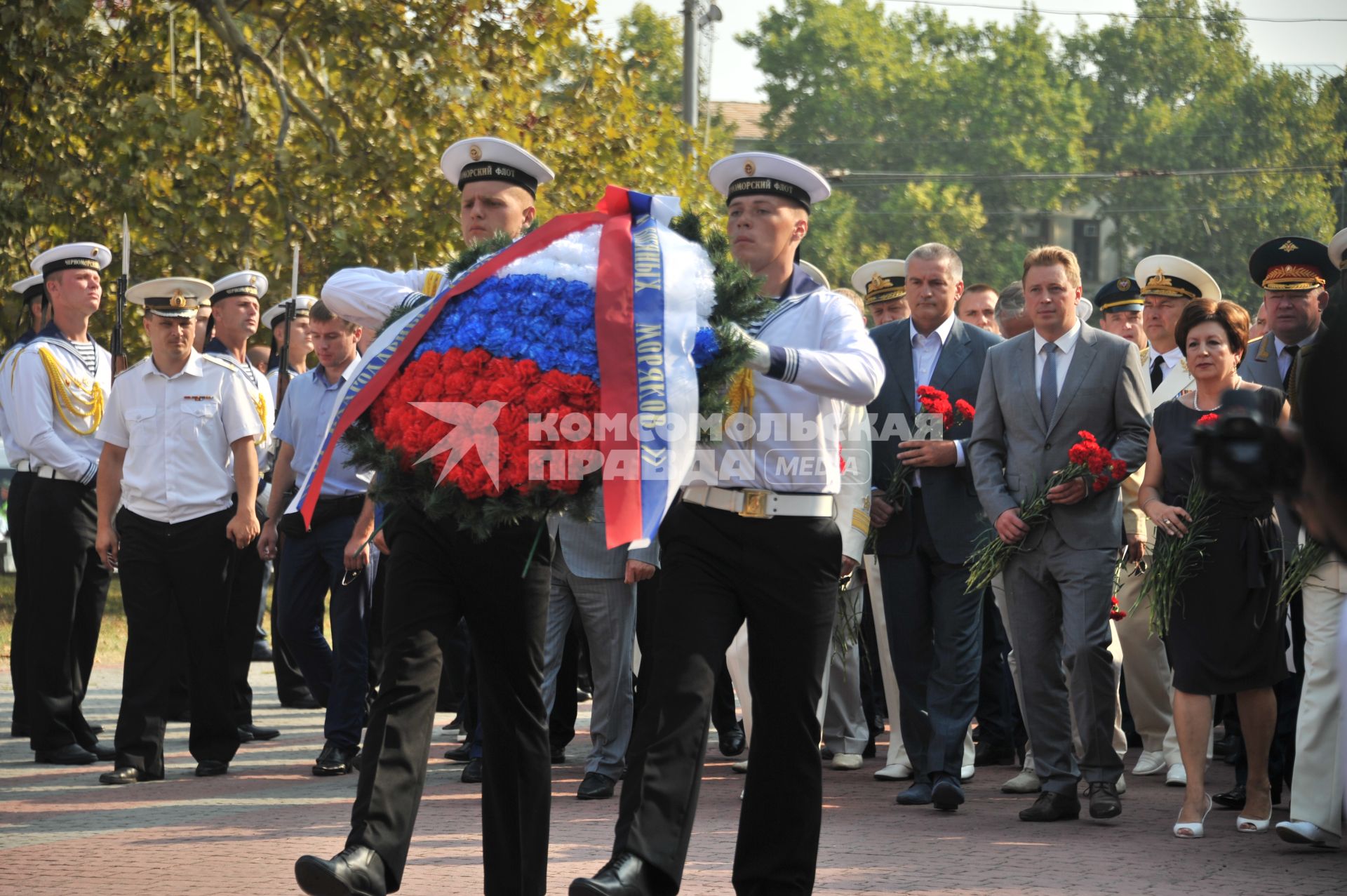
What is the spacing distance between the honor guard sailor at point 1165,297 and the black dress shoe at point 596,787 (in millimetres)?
3884

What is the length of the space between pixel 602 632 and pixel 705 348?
3.46m

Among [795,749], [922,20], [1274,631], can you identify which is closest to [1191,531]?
[1274,631]

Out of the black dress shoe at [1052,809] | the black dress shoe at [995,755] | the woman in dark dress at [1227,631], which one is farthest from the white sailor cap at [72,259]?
the woman in dark dress at [1227,631]

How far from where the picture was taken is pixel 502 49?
17625 mm

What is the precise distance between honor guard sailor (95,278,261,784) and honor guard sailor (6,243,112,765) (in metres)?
0.61

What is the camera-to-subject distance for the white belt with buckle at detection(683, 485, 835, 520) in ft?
17.5

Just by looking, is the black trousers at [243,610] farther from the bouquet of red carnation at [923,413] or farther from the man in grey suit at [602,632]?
the bouquet of red carnation at [923,413]

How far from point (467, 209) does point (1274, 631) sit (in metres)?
3.95

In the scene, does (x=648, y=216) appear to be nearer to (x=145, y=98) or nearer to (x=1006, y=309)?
(x=1006, y=309)

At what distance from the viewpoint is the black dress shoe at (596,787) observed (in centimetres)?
792

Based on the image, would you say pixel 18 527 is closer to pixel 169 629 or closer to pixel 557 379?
pixel 169 629

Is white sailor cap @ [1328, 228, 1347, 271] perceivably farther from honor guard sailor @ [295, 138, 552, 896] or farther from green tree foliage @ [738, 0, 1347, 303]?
green tree foliage @ [738, 0, 1347, 303]

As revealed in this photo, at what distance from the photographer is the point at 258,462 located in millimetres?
9047

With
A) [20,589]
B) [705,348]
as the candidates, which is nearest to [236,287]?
[20,589]
